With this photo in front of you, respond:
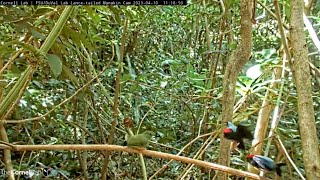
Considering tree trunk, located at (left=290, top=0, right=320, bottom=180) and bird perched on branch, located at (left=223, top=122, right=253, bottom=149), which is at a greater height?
tree trunk, located at (left=290, top=0, right=320, bottom=180)

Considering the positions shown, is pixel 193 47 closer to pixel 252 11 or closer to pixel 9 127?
pixel 9 127

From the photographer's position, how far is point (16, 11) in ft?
2.52

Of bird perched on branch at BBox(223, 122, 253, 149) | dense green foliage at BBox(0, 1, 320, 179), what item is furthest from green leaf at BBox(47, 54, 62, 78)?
dense green foliage at BBox(0, 1, 320, 179)

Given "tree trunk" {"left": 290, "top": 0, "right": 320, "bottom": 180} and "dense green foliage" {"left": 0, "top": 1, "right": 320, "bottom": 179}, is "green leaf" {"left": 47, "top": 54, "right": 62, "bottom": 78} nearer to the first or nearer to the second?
"tree trunk" {"left": 290, "top": 0, "right": 320, "bottom": 180}

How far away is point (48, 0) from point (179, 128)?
134 centimetres

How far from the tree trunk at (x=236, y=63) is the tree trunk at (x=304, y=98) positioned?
184 mm

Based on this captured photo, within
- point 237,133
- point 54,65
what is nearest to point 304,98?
point 237,133

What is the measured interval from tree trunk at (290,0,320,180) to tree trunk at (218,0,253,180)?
184mm

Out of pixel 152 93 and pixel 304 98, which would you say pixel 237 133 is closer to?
pixel 304 98

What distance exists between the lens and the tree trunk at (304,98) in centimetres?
57

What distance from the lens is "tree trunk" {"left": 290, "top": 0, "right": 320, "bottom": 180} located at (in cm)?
57

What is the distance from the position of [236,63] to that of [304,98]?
0.25m

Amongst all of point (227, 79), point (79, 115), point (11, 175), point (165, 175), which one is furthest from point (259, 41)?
point (11, 175)

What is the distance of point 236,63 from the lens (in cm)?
82
